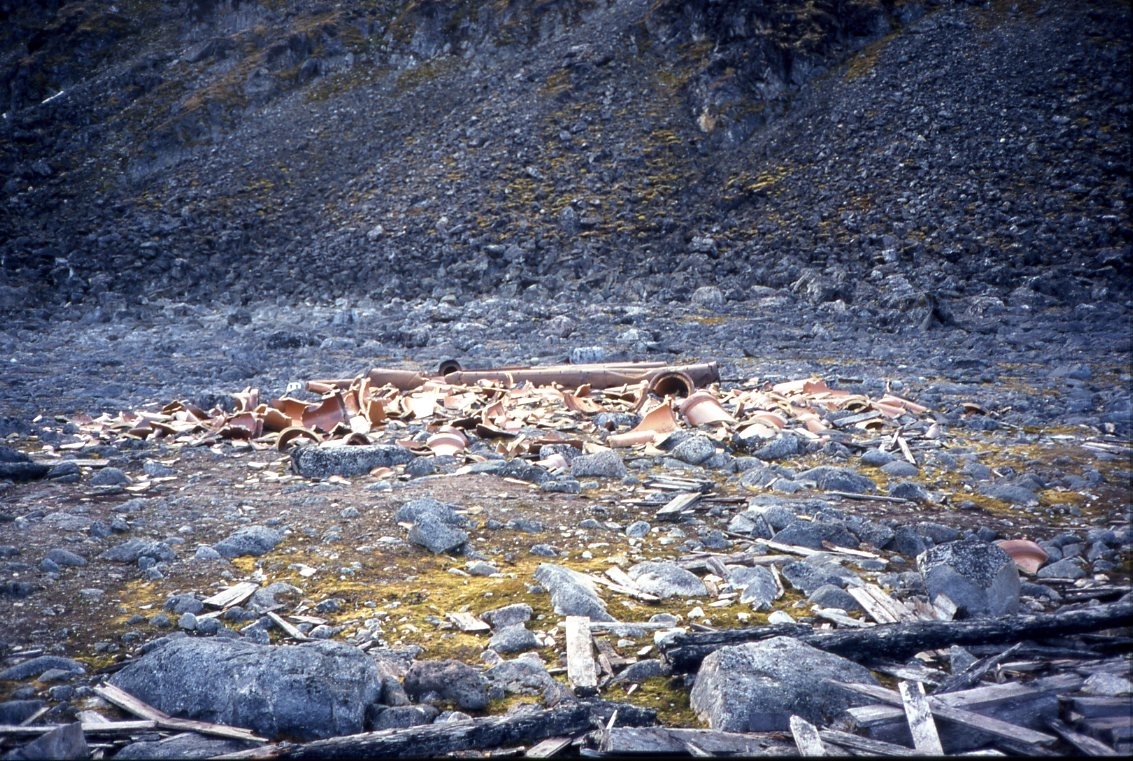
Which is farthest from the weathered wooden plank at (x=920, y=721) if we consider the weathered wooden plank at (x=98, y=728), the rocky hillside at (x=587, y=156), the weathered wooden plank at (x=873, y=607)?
the rocky hillside at (x=587, y=156)

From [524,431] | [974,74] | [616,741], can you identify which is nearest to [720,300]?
[524,431]

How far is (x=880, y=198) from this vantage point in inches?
657

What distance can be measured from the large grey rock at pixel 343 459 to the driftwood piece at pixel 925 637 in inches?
118

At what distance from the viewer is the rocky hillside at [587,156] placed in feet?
50.6

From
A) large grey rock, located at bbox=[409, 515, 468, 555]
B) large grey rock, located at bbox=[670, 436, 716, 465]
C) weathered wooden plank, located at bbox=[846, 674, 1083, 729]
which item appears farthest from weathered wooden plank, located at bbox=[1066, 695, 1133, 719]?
large grey rock, located at bbox=[670, 436, 716, 465]

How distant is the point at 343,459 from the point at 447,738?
3.19m

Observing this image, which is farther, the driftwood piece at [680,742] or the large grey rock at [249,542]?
the large grey rock at [249,542]

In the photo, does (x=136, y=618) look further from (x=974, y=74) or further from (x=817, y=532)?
(x=974, y=74)

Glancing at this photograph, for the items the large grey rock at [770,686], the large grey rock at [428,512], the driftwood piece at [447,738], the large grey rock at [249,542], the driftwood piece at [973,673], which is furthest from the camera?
the large grey rock at [428,512]

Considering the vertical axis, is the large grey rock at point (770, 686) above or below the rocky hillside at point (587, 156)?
below

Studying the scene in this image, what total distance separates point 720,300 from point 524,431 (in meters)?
8.43

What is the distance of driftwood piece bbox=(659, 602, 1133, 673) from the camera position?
267 cm

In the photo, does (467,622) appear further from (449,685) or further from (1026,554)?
(1026,554)

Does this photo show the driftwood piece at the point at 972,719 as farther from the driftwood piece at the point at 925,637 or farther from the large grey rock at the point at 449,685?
the large grey rock at the point at 449,685
